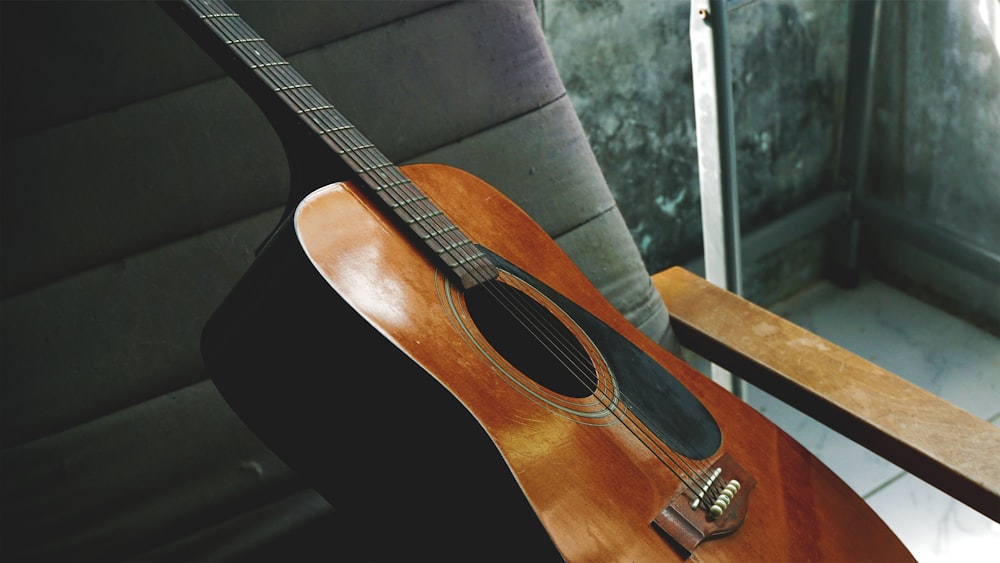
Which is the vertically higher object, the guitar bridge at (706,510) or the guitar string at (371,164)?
the guitar string at (371,164)

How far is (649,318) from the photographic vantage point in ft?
3.92

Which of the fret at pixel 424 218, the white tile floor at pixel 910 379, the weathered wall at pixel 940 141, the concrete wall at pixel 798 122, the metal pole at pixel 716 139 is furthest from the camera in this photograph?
the weathered wall at pixel 940 141

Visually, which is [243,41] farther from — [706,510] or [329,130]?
[706,510]

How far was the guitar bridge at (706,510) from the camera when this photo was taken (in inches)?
31.8

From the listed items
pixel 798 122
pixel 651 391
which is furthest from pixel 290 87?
pixel 798 122

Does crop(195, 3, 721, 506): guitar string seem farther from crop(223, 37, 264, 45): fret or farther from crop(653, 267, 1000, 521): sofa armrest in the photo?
crop(653, 267, 1000, 521): sofa armrest

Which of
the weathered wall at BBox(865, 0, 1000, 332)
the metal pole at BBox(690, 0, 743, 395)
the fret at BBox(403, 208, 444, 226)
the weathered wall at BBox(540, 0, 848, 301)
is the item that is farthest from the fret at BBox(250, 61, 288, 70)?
the weathered wall at BBox(865, 0, 1000, 332)

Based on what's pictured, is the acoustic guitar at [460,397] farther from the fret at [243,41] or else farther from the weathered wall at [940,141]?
the weathered wall at [940,141]

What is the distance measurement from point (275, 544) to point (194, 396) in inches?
8.0

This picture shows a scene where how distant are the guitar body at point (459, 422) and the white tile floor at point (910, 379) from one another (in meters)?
0.89

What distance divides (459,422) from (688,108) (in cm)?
135

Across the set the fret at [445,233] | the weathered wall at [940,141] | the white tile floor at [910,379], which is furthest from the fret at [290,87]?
the weathered wall at [940,141]

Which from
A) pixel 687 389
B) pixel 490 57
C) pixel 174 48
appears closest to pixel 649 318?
pixel 687 389

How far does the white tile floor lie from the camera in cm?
169
